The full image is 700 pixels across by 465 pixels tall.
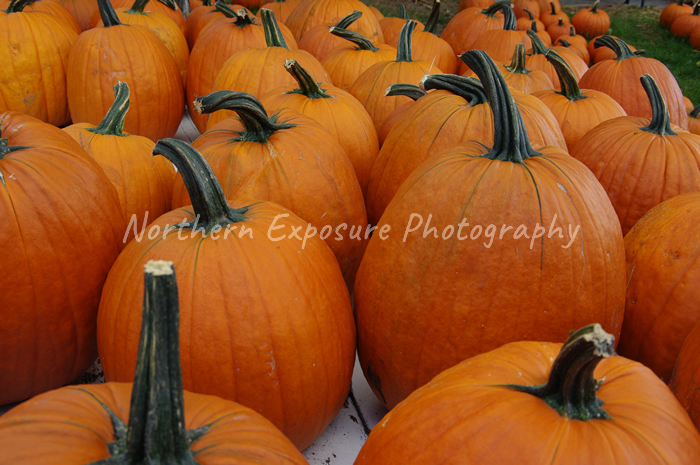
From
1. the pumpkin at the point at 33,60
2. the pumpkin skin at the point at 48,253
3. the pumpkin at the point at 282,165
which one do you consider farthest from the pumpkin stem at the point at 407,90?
the pumpkin at the point at 33,60

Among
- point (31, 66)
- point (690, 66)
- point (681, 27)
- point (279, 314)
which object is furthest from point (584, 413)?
point (681, 27)

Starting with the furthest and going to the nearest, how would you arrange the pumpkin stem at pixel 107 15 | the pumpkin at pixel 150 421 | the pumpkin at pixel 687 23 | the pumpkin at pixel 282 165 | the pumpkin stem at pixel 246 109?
the pumpkin at pixel 687 23 < the pumpkin stem at pixel 107 15 < the pumpkin at pixel 282 165 < the pumpkin stem at pixel 246 109 < the pumpkin at pixel 150 421

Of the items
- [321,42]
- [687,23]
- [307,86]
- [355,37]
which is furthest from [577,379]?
[687,23]

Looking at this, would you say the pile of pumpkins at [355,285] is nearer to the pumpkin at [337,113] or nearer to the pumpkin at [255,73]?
the pumpkin at [337,113]

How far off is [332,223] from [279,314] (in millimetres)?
593

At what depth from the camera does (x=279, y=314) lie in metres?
1.27

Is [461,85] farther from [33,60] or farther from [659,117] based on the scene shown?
[33,60]

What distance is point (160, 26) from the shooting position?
3422 millimetres

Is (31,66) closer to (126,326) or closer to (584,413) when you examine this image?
(126,326)

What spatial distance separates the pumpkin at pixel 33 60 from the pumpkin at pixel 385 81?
5.53 ft

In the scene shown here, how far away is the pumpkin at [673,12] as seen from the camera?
Result: 29.8ft

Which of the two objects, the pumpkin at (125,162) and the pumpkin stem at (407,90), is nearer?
the pumpkin at (125,162)

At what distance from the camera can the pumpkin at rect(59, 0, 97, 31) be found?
3799 millimetres

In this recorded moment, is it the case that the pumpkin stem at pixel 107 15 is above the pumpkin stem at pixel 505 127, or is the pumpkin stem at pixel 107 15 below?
below
